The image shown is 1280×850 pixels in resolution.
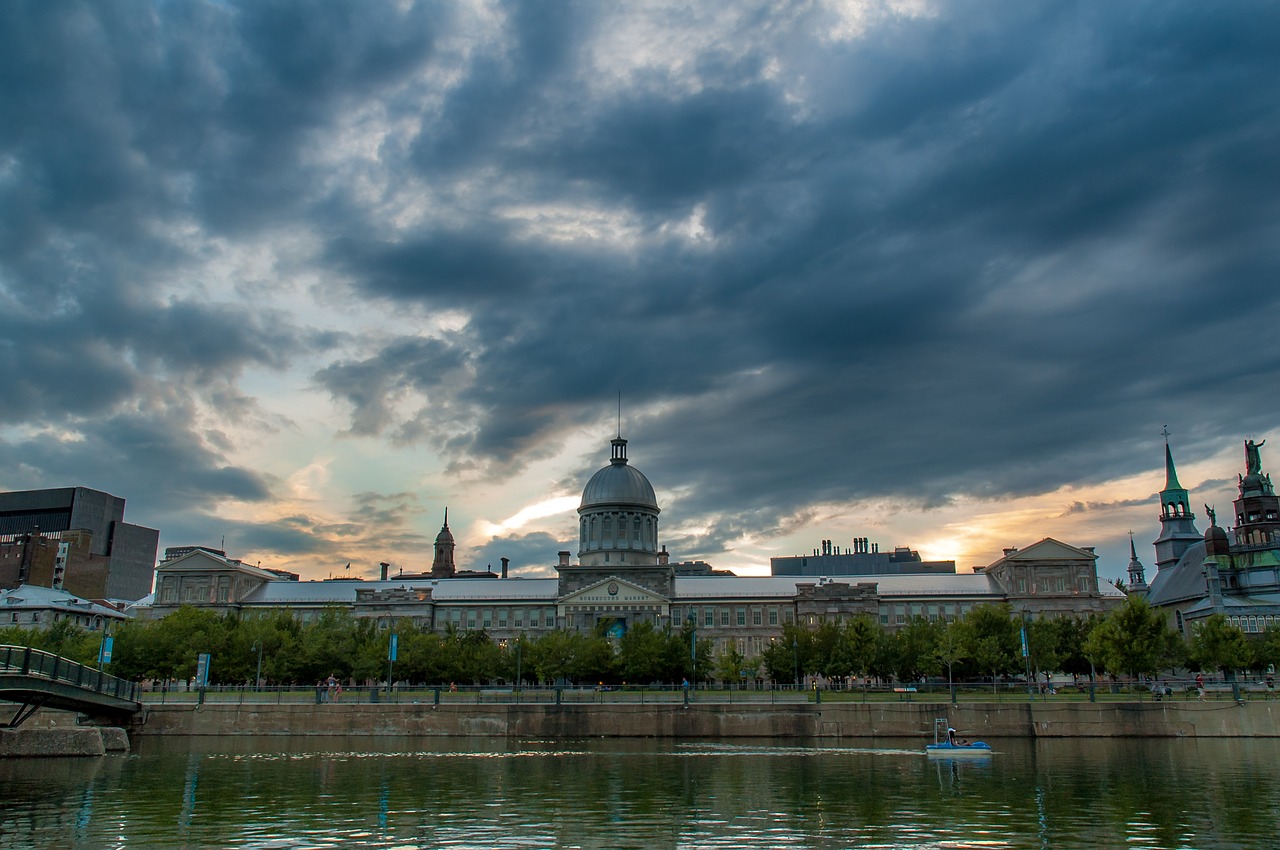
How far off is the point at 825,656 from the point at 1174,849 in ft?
217

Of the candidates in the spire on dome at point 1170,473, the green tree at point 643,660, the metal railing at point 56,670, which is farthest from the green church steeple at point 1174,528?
the metal railing at point 56,670

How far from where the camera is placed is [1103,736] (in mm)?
56375

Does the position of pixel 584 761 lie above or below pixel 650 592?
below

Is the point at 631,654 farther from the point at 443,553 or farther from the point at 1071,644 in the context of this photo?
the point at 443,553

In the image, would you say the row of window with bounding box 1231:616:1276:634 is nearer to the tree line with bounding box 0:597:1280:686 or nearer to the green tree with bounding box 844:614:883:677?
the tree line with bounding box 0:597:1280:686

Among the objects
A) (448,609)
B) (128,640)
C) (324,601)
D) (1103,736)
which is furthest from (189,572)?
(1103,736)

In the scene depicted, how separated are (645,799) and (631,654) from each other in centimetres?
5646

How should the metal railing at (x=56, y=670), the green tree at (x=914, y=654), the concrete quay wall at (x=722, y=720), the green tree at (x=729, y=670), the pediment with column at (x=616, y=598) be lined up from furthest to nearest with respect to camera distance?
the pediment with column at (x=616, y=598)
the green tree at (x=729, y=670)
the green tree at (x=914, y=654)
the concrete quay wall at (x=722, y=720)
the metal railing at (x=56, y=670)

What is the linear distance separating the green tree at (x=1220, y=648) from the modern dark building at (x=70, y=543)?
165 meters

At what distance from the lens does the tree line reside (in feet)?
274

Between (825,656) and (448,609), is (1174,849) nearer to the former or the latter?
(825,656)

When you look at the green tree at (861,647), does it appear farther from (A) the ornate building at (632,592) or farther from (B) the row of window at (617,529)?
(B) the row of window at (617,529)

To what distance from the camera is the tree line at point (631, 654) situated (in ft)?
274

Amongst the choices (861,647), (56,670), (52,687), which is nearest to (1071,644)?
(861,647)
